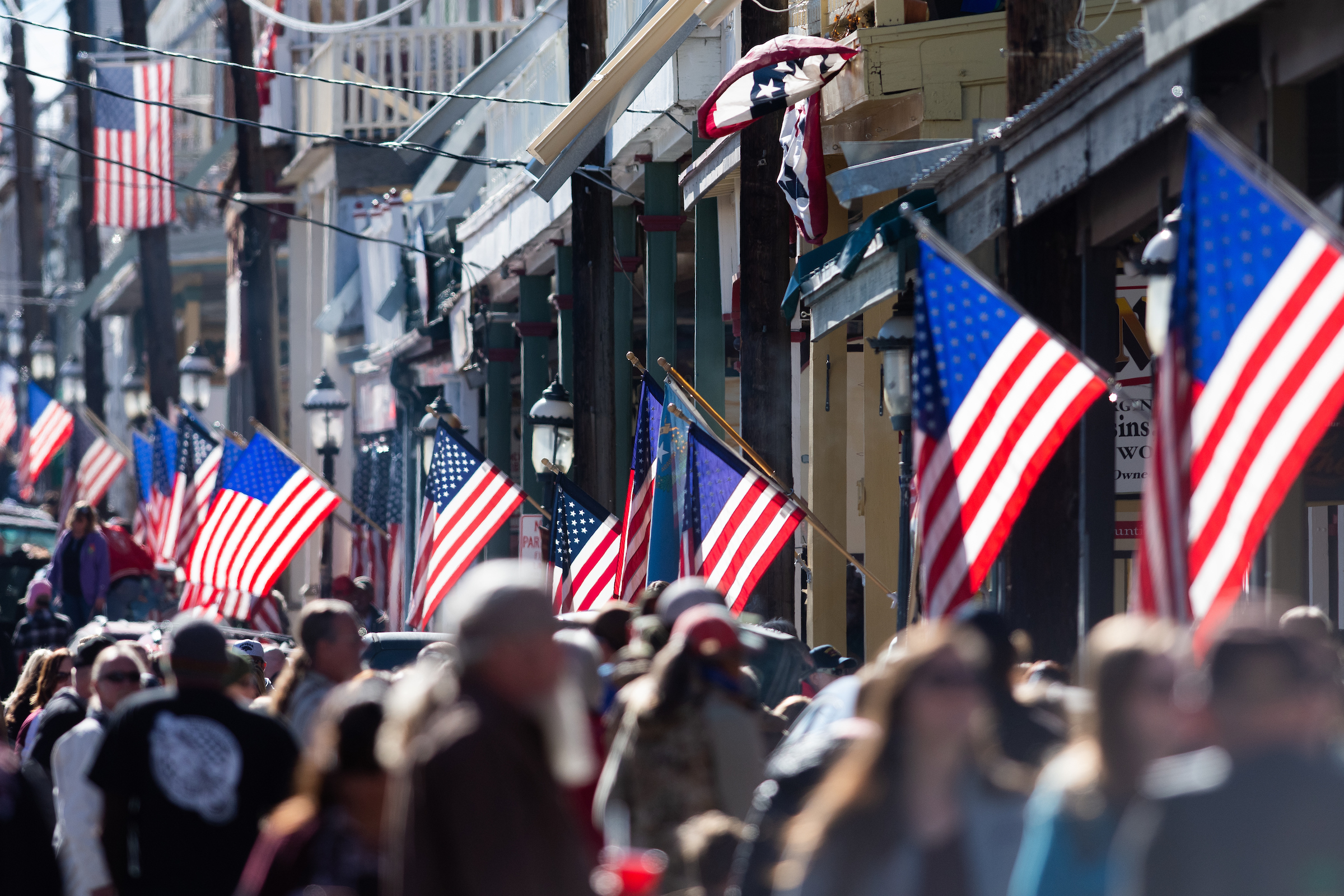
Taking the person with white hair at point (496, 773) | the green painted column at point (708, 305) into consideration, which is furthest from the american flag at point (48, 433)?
the person with white hair at point (496, 773)

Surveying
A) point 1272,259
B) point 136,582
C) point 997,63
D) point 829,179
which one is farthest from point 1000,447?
point 136,582

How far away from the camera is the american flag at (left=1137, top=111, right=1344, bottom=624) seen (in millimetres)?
6805

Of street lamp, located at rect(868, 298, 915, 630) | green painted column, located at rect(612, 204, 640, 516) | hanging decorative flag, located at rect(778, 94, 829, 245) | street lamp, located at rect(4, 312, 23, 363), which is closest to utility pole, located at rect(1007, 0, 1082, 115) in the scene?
street lamp, located at rect(868, 298, 915, 630)

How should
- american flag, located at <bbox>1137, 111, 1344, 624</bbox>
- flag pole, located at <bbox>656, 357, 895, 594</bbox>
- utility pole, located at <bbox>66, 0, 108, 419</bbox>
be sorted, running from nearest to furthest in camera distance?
american flag, located at <bbox>1137, 111, 1344, 624</bbox>
flag pole, located at <bbox>656, 357, 895, 594</bbox>
utility pole, located at <bbox>66, 0, 108, 419</bbox>

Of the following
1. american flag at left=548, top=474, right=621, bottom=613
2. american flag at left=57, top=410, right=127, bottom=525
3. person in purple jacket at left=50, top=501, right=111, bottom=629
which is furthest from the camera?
american flag at left=57, top=410, right=127, bottom=525

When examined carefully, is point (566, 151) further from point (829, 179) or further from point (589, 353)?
point (829, 179)

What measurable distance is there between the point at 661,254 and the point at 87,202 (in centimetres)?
2563

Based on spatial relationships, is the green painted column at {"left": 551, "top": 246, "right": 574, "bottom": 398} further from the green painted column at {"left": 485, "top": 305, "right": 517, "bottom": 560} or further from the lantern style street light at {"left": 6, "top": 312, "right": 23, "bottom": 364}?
the lantern style street light at {"left": 6, "top": 312, "right": 23, "bottom": 364}

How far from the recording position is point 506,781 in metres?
4.62

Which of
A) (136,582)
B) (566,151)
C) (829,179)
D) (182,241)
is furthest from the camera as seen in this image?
(182,241)

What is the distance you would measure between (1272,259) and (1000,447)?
8.33 ft

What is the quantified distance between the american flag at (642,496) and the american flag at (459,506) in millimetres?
2246

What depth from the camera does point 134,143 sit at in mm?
35219

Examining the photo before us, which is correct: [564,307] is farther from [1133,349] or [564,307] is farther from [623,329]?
[1133,349]
